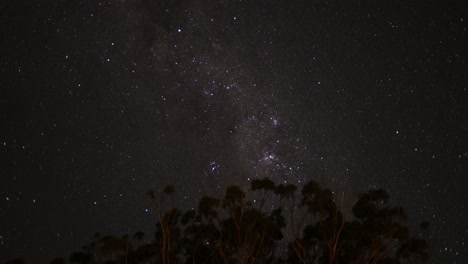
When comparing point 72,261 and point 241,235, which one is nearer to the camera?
point 241,235

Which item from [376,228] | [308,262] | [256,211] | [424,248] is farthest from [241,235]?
[424,248]

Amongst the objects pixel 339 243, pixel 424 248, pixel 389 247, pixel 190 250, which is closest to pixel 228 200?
pixel 190 250

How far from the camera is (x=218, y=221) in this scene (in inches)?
624

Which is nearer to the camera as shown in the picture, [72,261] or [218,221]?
[218,221]

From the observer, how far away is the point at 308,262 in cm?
1516

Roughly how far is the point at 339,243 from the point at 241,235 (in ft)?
8.33

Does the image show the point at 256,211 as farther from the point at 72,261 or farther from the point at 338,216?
the point at 72,261

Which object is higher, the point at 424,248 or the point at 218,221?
the point at 218,221

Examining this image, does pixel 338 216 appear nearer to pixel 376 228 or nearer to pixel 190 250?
pixel 376 228

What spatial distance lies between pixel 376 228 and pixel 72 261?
27.4ft

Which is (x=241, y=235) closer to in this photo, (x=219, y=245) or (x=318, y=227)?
(x=219, y=245)

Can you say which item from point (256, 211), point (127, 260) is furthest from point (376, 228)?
point (127, 260)

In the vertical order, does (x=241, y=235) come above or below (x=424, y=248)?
above

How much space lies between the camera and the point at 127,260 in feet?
53.5
